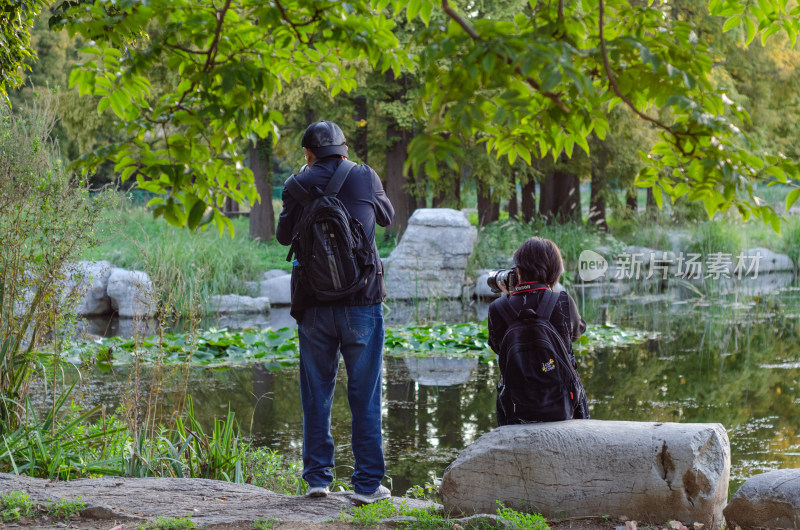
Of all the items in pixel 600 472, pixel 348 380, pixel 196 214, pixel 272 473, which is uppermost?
pixel 196 214

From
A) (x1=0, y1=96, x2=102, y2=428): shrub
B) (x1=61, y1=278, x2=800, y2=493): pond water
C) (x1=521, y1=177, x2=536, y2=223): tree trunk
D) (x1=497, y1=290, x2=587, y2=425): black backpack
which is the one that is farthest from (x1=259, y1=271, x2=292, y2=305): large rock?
(x1=497, y1=290, x2=587, y2=425): black backpack

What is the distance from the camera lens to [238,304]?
1231cm

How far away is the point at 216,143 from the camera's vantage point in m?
Result: 2.30

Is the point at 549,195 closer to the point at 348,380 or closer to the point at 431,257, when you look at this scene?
the point at 431,257

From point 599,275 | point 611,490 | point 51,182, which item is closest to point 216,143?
point 611,490

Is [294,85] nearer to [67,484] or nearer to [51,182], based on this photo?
[51,182]

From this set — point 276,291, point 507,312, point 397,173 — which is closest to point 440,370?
point 507,312

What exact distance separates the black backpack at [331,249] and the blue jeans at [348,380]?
12 centimetres

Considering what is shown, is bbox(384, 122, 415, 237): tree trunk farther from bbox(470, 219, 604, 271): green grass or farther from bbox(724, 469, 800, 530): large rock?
bbox(724, 469, 800, 530): large rock

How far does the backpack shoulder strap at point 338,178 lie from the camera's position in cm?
349

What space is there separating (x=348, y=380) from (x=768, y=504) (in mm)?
1767

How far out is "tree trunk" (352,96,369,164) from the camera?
17.1 meters

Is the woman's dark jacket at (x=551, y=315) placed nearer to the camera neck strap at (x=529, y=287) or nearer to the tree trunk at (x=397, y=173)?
the camera neck strap at (x=529, y=287)

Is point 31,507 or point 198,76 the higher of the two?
point 198,76
